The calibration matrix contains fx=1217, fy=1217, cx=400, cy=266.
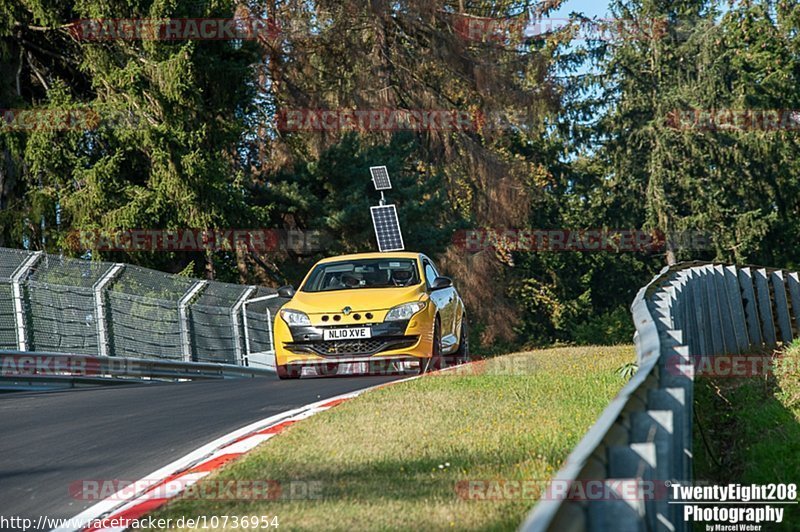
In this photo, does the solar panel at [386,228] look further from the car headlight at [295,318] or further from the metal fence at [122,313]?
the car headlight at [295,318]

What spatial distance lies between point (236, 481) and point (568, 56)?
54672 millimetres

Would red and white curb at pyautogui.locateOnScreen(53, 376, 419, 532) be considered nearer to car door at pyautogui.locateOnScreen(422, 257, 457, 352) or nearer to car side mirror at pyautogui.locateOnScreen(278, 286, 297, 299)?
car side mirror at pyautogui.locateOnScreen(278, 286, 297, 299)

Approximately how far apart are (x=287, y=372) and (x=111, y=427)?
5.17 metres

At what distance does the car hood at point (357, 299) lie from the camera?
1497cm

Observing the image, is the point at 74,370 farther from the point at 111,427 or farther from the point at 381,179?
the point at 381,179

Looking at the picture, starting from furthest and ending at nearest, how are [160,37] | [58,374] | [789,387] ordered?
[160,37], [58,374], [789,387]

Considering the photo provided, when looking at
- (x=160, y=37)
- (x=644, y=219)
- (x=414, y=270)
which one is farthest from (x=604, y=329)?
(x=414, y=270)

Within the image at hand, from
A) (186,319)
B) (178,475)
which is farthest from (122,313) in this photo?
(178,475)

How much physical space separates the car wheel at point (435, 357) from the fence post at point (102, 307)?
652 centimetres

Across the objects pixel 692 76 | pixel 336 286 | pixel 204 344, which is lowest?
pixel 204 344

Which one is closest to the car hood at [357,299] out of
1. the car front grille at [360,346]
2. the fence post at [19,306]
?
the car front grille at [360,346]

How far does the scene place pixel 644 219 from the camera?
5869 cm

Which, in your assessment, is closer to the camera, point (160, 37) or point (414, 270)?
point (414, 270)

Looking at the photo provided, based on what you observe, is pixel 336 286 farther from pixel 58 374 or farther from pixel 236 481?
pixel 236 481
